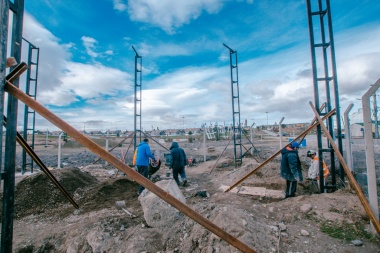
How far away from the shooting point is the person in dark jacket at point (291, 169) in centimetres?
615

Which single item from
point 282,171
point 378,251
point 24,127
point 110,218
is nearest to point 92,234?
point 110,218

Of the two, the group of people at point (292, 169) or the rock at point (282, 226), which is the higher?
the group of people at point (292, 169)

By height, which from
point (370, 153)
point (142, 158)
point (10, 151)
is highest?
point (10, 151)

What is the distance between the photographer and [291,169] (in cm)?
618

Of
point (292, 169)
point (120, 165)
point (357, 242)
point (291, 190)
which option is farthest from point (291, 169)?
point (120, 165)

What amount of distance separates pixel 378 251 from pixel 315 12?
5.81 m

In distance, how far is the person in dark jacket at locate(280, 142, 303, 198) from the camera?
6148 millimetres

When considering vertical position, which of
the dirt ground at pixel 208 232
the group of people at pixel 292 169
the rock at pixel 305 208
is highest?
the group of people at pixel 292 169

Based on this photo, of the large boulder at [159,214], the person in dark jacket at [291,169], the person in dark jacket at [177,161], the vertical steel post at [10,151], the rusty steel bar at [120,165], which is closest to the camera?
the rusty steel bar at [120,165]

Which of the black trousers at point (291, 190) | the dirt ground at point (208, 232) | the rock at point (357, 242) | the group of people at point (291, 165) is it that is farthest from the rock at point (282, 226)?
the black trousers at point (291, 190)

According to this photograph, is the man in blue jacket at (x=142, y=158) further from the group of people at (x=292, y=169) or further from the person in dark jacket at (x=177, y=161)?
the group of people at (x=292, y=169)

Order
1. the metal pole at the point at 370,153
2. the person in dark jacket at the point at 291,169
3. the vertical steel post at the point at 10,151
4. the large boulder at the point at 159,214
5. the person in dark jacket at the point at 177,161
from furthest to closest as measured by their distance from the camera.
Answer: the person in dark jacket at the point at 177,161
the person in dark jacket at the point at 291,169
the large boulder at the point at 159,214
the metal pole at the point at 370,153
the vertical steel post at the point at 10,151

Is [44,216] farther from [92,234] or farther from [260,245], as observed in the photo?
[260,245]

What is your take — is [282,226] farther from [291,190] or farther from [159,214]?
[291,190]
